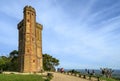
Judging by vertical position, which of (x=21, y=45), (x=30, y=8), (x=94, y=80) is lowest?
(x=94, y=80)

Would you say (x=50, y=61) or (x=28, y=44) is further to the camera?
(x=50, y=61)

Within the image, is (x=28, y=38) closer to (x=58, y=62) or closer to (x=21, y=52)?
(x=21, y=52)

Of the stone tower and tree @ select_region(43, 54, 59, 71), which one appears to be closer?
the stone tower

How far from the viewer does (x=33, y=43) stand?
5425cm

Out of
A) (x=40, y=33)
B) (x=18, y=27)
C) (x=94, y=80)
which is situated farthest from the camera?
(x=40, y=33)

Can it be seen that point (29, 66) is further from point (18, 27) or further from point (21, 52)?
point (18, 27)

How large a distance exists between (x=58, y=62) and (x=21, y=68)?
28143 mm

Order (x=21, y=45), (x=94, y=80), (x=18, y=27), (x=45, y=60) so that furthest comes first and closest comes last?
(x=45, y=60)
(x=18, y=27)
(x=21, y=45)
(x=94, y=80)

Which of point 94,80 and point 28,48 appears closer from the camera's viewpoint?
point 94,80

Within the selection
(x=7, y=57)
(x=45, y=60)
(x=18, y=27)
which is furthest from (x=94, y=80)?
(x=7, y=57)

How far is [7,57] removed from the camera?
7912 centimetres

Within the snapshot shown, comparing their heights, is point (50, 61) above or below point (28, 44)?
below

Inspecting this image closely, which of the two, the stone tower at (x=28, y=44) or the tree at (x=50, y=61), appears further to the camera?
the tree at (x=50, y=61)

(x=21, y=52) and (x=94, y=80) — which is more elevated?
(x=21, y=52)
